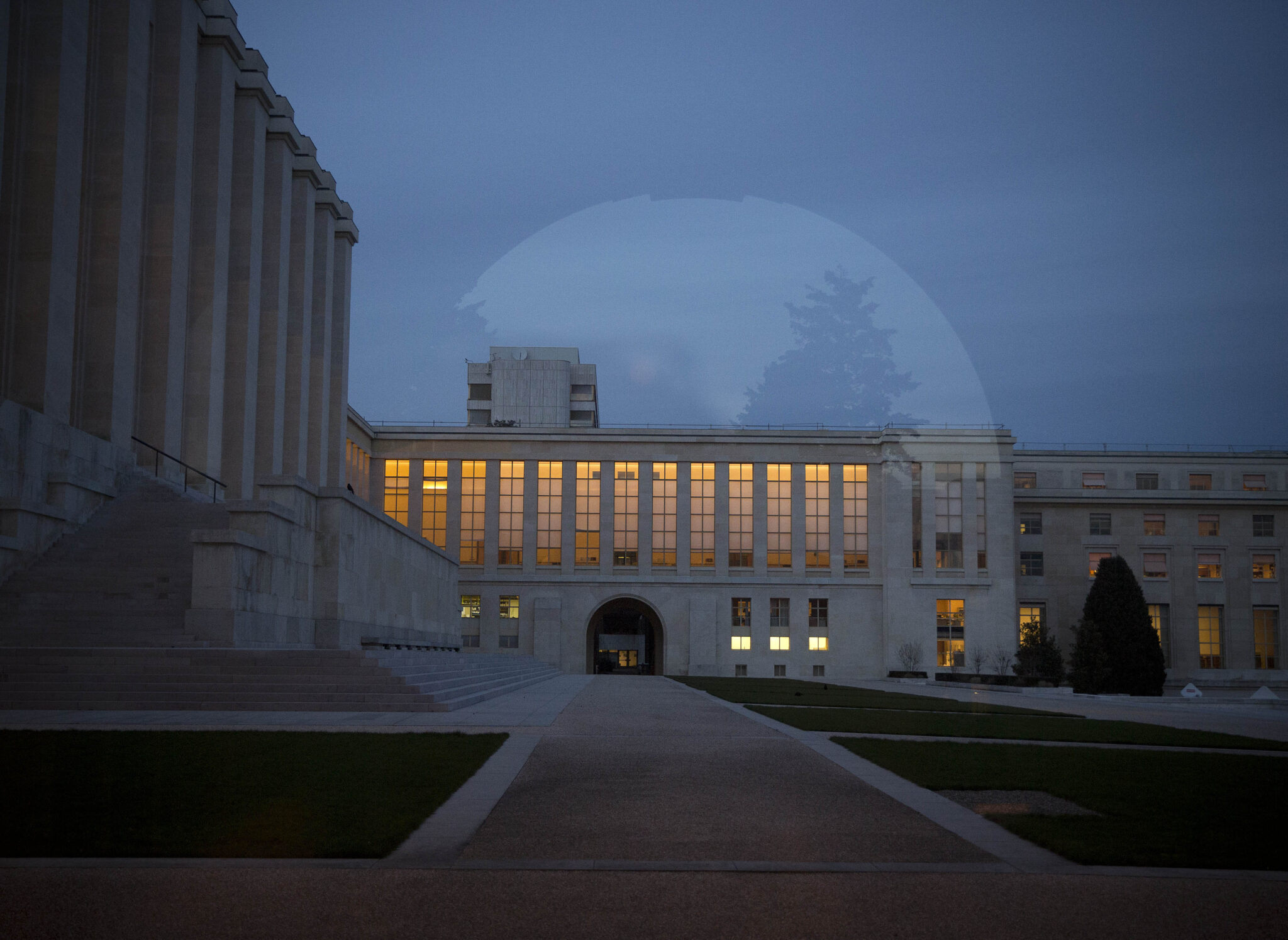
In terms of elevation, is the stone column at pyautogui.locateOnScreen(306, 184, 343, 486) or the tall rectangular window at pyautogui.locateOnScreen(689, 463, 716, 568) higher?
the stone column at pyautogui.locateOnScreen(306, 184, 343, 486)

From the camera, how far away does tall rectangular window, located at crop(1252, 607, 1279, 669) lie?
7719cm

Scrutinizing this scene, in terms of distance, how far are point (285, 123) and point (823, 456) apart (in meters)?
40.4

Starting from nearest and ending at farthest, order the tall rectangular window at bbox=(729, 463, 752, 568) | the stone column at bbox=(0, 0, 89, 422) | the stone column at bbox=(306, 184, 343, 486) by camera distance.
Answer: the stone column at bbox=(0, 0, 89, 422) < the stone column at bbox=(306, 184, 343, 486) < the tall rectangular window at bbox=(729, 463, 752, 568)

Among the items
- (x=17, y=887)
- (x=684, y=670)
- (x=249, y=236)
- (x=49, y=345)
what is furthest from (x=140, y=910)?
(x=684, y=670)

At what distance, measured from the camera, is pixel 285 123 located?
45812mm

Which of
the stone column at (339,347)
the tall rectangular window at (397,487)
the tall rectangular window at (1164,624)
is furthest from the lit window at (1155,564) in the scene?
the stone column at (339,347)

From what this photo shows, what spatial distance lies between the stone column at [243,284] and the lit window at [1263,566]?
6994 centimetres

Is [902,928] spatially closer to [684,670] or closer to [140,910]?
[140,910]

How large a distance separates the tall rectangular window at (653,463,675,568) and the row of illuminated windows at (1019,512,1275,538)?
1026 inches

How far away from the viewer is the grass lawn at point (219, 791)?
753 cm

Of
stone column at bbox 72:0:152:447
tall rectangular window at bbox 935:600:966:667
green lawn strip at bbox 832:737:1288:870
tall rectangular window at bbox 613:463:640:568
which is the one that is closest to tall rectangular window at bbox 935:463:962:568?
tall rectangular window at bbox 935:600:966:667

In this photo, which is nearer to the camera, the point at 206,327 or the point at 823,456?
the point at 206,327

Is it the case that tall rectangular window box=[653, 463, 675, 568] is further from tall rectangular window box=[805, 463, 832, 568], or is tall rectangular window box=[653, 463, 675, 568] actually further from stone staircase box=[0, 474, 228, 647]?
stone staircase box=[0, 474, 228, 647]

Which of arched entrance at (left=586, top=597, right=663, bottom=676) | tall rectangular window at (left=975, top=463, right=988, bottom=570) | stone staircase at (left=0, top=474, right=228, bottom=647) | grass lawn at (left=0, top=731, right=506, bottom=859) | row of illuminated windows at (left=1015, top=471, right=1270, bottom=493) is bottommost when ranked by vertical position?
arched entrance at (left=586, top=597, right=663, bottom=676)
